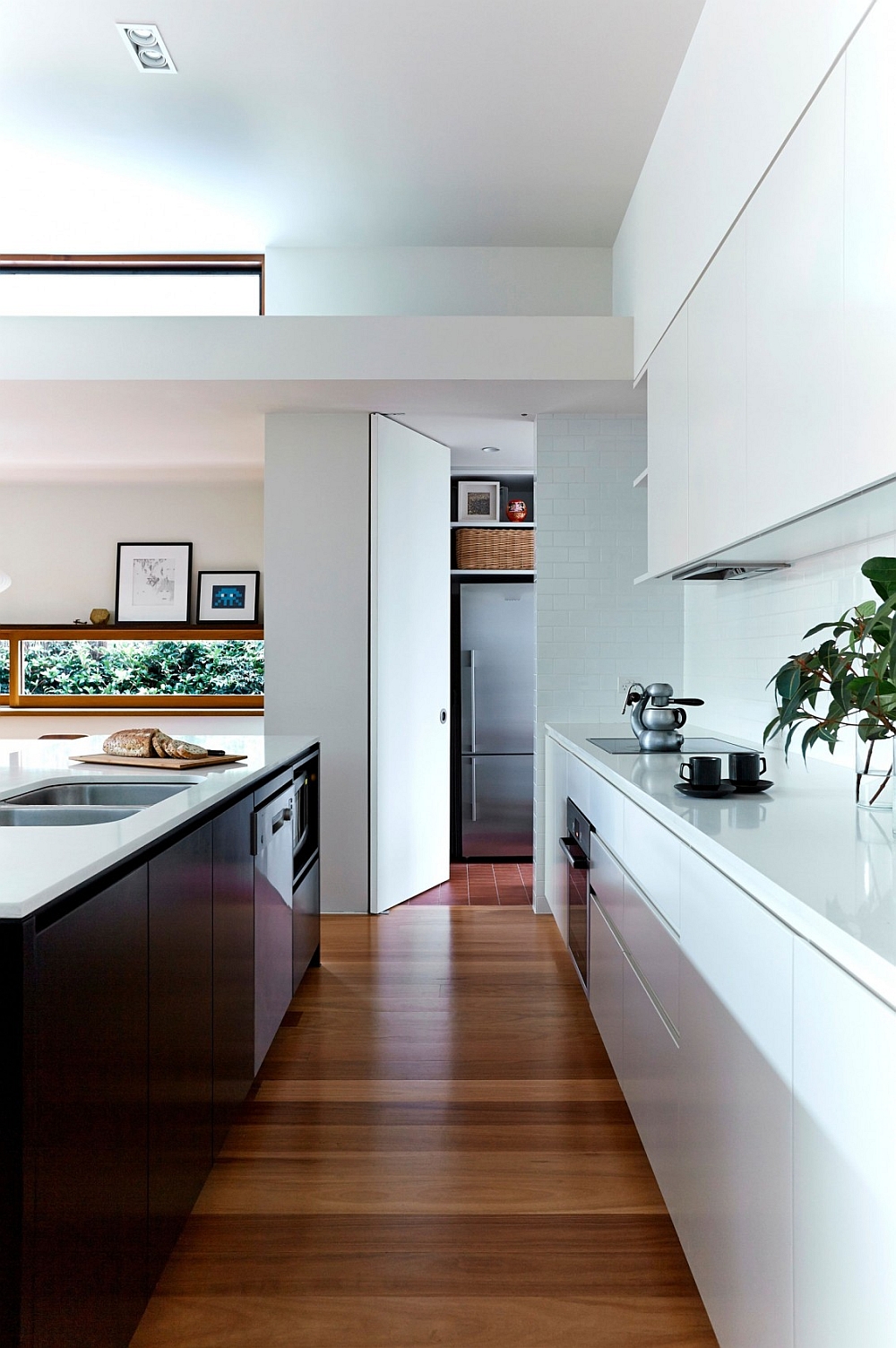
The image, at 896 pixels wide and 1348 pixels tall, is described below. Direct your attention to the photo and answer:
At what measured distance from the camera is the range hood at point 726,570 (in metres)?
2.83

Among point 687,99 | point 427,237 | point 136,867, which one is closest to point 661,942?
point 136,867

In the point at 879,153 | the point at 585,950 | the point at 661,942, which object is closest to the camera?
the point at 879,153

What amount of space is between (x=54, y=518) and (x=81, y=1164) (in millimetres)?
5851

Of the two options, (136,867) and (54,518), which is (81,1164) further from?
(54,518)

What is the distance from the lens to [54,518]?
20.9 feet

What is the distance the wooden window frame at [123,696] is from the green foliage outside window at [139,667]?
0.05 m

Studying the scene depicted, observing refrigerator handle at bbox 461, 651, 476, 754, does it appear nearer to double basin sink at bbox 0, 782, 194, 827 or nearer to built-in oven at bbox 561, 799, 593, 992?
built-in oven at bbox 561, 799, 593, 992

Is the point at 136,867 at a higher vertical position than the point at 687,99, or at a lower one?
lower

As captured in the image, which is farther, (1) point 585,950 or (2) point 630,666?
(2) point 630,666

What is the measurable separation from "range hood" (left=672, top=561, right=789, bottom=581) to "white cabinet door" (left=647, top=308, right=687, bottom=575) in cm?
8

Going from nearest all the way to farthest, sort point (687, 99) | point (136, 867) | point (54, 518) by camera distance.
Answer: point (136, 867) < point (687, 99) < point (54, 518)

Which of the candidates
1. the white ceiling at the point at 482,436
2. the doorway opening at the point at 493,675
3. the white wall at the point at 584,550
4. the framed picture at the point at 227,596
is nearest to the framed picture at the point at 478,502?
the doorway opening at the point at 493,675

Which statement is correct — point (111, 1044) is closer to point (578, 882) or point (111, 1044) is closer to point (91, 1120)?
point (91, 1120)

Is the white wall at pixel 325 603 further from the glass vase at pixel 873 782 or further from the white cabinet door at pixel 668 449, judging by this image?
the glass vase at pixel 873 782
